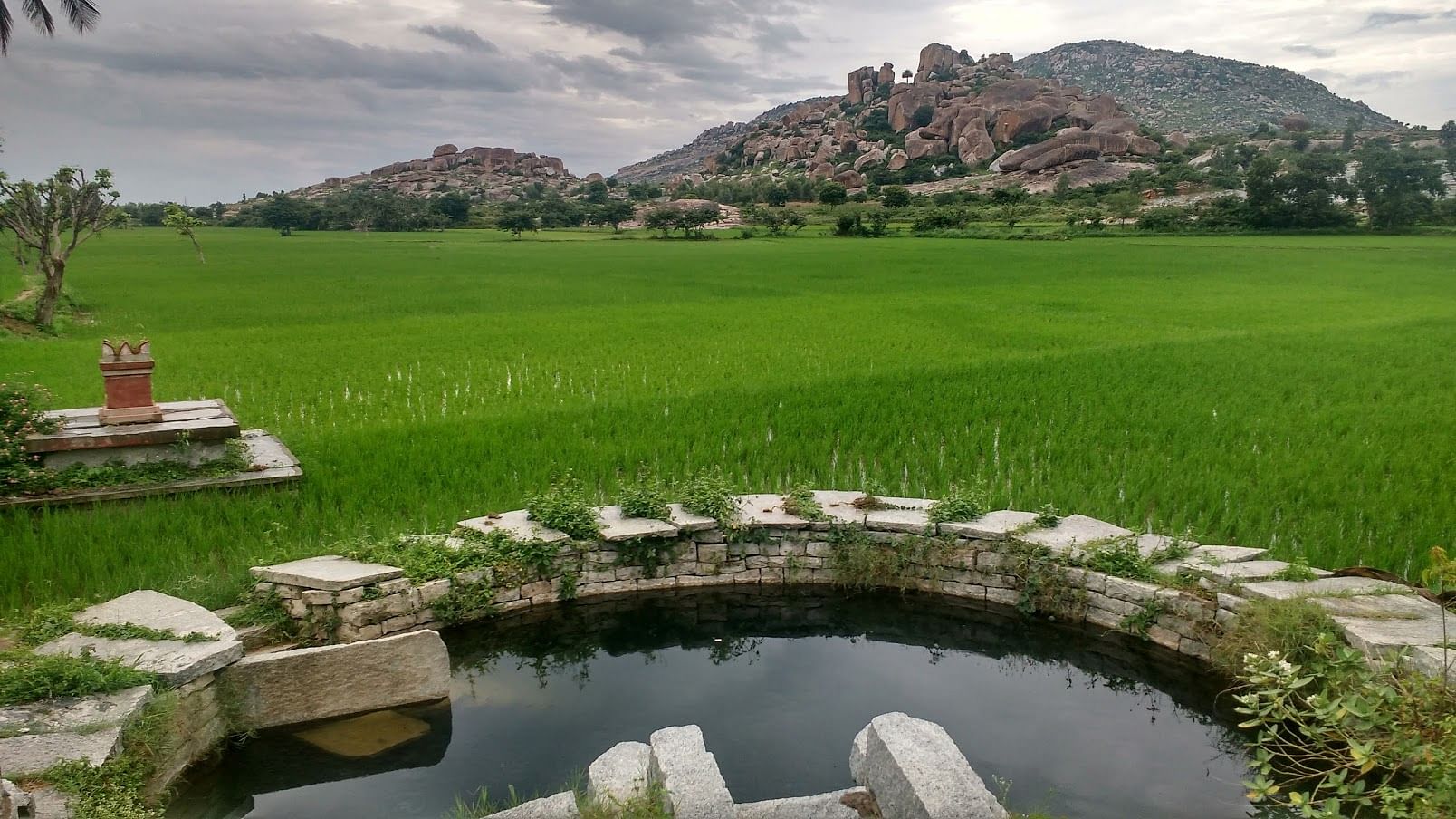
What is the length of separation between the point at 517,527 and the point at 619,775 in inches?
103

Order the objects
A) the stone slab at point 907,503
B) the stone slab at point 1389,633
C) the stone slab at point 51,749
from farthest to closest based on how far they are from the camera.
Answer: the stone slab at point 907,503, the stone slab at point 1389,633, the stone slab at point 51,749

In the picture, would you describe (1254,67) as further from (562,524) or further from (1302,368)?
(562,524)

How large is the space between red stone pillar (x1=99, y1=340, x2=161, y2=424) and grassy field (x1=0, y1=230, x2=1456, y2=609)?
1.09m

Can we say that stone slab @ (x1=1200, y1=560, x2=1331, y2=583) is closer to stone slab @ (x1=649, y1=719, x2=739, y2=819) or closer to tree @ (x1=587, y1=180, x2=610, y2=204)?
stone slab @ (x1=649, y1=719, x2=739, y2=819)

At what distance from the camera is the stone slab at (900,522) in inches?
232

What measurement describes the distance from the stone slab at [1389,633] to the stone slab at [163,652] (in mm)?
5614

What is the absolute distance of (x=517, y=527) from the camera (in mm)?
5801

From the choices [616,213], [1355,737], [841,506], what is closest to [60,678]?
[841,506]

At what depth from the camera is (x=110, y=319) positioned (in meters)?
18.8

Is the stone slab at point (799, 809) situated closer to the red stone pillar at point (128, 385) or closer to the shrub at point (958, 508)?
the shrub at point (958, 508)

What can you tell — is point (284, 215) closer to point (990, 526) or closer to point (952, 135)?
point (952, 135)

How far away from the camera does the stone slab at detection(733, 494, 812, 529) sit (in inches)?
236

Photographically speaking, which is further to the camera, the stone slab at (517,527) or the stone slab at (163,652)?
the stone slab at (517,527)

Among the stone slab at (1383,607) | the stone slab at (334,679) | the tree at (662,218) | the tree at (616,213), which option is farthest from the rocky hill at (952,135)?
the stone slab at (334,679)
